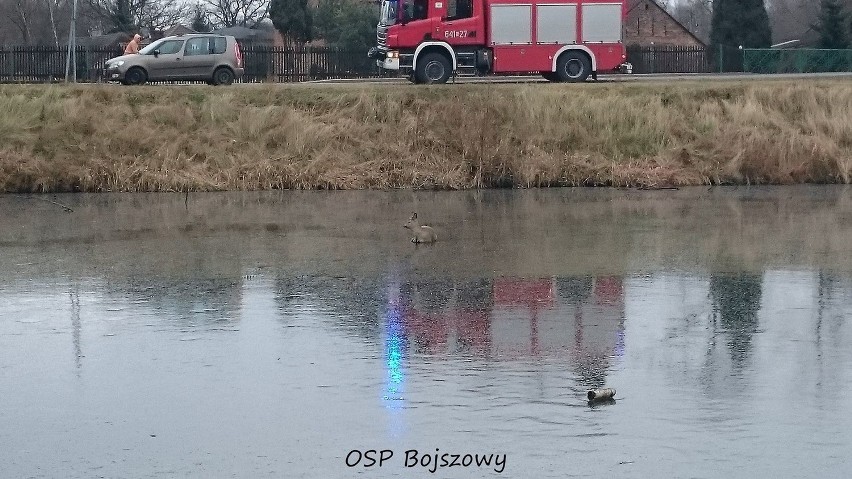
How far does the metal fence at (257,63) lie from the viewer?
157ft

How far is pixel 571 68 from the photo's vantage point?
3478cm

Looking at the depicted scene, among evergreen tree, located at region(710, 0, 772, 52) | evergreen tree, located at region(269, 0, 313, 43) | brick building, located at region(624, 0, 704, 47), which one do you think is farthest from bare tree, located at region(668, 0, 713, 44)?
evergreen tree, located at region(269, 0, 313, 43)

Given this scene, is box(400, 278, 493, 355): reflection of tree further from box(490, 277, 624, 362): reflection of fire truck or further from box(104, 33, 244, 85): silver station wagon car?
box(104, 33, 244, 85): silver station wagon car

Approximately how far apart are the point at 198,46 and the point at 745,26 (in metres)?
37.0

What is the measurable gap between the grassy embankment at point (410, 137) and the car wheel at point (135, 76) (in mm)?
5291

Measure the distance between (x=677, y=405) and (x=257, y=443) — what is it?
9.93 feet

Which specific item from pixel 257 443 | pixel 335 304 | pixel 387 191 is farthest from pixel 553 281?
pixel 387 191

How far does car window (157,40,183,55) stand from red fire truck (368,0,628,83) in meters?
5.25

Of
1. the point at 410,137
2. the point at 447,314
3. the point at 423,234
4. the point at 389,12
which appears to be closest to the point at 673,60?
the point at 389,12

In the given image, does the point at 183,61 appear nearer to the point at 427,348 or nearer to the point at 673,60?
the point at 427,348

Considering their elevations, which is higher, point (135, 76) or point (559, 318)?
point (135, 76)

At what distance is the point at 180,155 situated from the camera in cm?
2648

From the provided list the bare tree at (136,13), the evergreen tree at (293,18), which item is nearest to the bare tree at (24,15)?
the bare tree at (136,13)

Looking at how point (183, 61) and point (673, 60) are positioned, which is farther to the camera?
point (673, 60)
